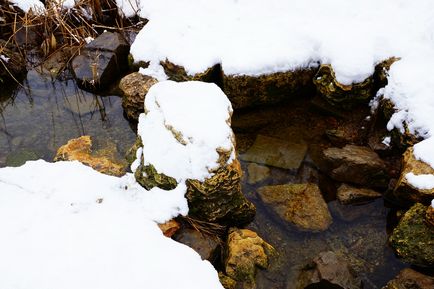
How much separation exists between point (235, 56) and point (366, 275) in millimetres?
2657

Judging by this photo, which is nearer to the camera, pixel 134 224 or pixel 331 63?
pixel 134 224

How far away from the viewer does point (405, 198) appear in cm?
370

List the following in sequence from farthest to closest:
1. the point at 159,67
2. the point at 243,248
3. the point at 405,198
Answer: the point at 159,67
the point at 405,198
the point at 243,248

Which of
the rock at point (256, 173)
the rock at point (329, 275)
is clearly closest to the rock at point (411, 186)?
the rock at point (329, 275)

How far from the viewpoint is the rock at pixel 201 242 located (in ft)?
10.8

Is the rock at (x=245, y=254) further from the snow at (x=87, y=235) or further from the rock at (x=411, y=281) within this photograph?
the rock at (x=411, y=281)

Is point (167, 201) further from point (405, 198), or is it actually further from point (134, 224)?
point (405, 198)

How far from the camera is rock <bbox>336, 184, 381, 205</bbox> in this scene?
3.89 meters

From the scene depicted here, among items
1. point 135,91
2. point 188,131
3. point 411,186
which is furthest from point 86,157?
point 411,186

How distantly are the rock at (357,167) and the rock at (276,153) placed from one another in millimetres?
319

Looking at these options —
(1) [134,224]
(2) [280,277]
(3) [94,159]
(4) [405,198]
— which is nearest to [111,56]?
(3) [94,159]

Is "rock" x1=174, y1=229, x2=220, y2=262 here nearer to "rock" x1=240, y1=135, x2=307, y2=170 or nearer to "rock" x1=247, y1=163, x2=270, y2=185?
"rock" x1=247, y1=163, x2=270, y2=185

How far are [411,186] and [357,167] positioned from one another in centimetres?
55

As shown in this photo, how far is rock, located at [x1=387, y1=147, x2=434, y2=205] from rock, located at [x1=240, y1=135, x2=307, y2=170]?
3.39ft
